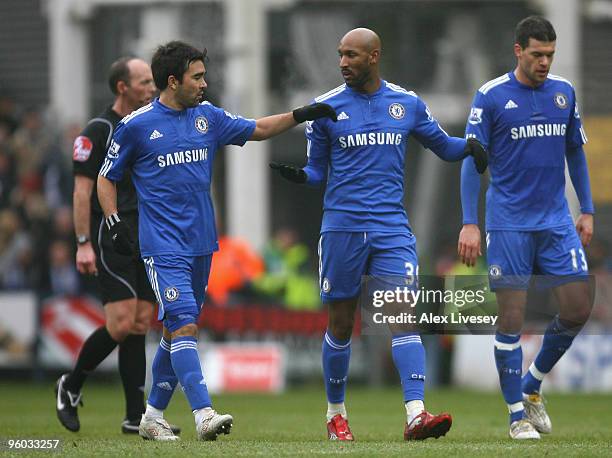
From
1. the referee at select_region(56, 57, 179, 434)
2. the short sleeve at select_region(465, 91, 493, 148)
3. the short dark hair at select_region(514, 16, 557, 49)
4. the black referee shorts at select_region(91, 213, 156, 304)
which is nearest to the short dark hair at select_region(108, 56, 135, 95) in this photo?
the referee at select_region(56, 57, 179, 434)

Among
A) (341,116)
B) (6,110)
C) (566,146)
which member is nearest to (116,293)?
(341,116)

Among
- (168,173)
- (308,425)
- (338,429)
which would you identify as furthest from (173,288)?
(308,425)

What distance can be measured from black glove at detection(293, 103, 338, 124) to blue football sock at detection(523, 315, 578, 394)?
2.14 metres

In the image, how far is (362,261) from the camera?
925cm

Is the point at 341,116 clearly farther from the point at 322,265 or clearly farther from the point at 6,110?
the point at 6,110

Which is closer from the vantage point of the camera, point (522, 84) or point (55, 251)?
point (522, 84)

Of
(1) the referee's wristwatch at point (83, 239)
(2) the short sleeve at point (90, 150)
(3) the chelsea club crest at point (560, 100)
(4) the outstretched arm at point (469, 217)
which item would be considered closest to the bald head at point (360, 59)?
(4) the outstretched arm at point (469, 217)

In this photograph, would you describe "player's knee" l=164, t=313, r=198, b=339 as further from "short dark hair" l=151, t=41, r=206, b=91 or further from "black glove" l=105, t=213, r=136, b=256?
"short dark hair" l=151, t=41, r=206, b=91

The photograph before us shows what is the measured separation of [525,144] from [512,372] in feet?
4.90

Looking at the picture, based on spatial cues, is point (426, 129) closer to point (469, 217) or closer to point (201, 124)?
point (469, 217)

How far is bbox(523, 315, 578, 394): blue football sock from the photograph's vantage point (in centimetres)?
987

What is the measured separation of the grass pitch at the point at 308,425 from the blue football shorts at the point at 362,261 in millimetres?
990

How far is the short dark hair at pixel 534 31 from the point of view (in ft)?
30.9

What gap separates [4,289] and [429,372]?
5.78 metres
